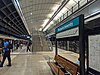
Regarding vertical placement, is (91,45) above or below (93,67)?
above

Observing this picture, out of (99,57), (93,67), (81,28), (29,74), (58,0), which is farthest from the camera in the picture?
(58,0)

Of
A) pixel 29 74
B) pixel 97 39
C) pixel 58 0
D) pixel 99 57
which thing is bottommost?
pixel 29 74

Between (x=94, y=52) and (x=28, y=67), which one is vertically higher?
(x=94, y=52)

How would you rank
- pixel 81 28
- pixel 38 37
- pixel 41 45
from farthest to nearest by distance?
pixel 38 37 → pixel 41 45 → pixel 81 28

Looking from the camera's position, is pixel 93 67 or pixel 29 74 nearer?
pixel 93 67

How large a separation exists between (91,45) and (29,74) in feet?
18.5

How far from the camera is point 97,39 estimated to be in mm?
3957

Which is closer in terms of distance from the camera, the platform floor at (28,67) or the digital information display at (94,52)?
the digital information display at (94,52)

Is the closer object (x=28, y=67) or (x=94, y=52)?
(x=94, y=52)

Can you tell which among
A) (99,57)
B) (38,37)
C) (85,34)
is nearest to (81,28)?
(85,34)

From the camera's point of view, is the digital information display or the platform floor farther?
the platform floor

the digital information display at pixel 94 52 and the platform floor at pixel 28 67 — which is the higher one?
the digital information display at pixel 94 52

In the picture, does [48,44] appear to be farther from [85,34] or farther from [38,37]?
[85,34]

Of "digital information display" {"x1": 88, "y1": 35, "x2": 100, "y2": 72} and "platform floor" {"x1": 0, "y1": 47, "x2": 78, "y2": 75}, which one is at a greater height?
"digital information display" {"x1": 88, "y1": 35, "x2": 100, "y2": 72}
